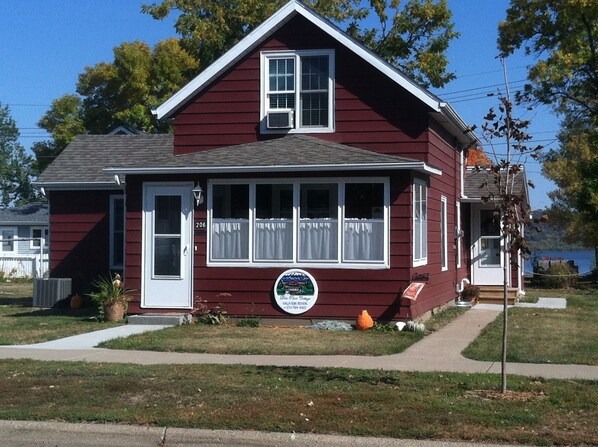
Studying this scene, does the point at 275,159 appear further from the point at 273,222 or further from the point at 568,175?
the point at 568,175

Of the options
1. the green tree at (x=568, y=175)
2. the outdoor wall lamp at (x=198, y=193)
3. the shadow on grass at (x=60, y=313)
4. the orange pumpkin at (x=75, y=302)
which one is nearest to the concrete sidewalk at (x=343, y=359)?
the outdoor wall lamp at (x=198, y=193)

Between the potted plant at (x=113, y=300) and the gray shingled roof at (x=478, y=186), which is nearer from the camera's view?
the potted plant at (x=113, y=300)

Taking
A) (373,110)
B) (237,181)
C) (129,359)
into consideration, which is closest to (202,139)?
(237,181)

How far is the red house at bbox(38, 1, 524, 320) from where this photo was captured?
16.3 meters

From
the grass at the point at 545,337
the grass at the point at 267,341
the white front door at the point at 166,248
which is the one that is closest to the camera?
the grass at the point at 545,337

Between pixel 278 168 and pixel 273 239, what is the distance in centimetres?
146

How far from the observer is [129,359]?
40.9 ft

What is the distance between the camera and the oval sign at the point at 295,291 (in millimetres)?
16500

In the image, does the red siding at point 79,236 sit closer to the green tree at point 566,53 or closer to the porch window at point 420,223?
the porch window at point 420,223

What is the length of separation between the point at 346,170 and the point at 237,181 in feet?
7.34

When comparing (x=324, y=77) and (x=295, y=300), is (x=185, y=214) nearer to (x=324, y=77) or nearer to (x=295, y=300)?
(x=295, y=300)

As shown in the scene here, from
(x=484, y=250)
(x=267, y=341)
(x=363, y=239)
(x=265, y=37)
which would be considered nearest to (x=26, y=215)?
(x=484, y=250)

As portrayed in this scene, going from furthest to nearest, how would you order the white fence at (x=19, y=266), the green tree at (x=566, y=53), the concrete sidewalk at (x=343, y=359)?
the white fence at (x=19, y=266) < the green tree at (x=566, y=53) < the concrete sidewalk at (x=343, y=359)

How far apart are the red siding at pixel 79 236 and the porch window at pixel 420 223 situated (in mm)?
7934
